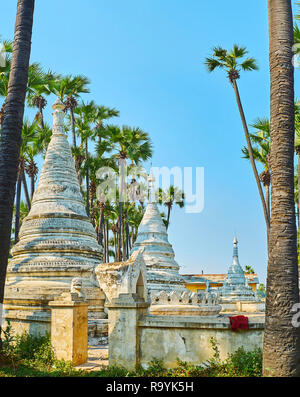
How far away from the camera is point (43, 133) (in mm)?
27547

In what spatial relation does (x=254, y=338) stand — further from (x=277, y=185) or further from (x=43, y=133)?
(x=43, y=133)

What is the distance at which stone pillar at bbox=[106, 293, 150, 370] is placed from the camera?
959cm

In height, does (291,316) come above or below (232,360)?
above

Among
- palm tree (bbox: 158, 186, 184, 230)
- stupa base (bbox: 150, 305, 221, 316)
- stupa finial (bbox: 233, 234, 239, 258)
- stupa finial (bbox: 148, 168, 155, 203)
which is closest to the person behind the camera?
stupa base (bbox: 150, 305, 221, 316)

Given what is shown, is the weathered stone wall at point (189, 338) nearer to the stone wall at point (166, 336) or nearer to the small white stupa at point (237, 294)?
the stone wall at point (166, 336)

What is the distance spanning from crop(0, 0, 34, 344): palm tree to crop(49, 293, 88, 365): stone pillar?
68.0 inches

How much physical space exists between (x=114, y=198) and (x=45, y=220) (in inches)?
862

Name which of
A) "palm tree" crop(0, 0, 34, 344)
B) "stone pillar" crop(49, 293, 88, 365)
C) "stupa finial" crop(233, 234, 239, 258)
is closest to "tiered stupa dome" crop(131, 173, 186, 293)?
"stupa finial" crop(233, 234, 239, 258)

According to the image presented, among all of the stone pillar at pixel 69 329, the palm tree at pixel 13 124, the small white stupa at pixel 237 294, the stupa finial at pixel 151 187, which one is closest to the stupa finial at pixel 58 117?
the stupa finial at pixel 151 187

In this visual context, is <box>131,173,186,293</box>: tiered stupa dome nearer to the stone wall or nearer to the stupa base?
the stupa base

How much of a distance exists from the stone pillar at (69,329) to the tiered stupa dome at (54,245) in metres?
2.74

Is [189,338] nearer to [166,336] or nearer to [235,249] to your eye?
[166,336]

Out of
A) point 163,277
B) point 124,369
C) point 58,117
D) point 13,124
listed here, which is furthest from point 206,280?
point 13,124
